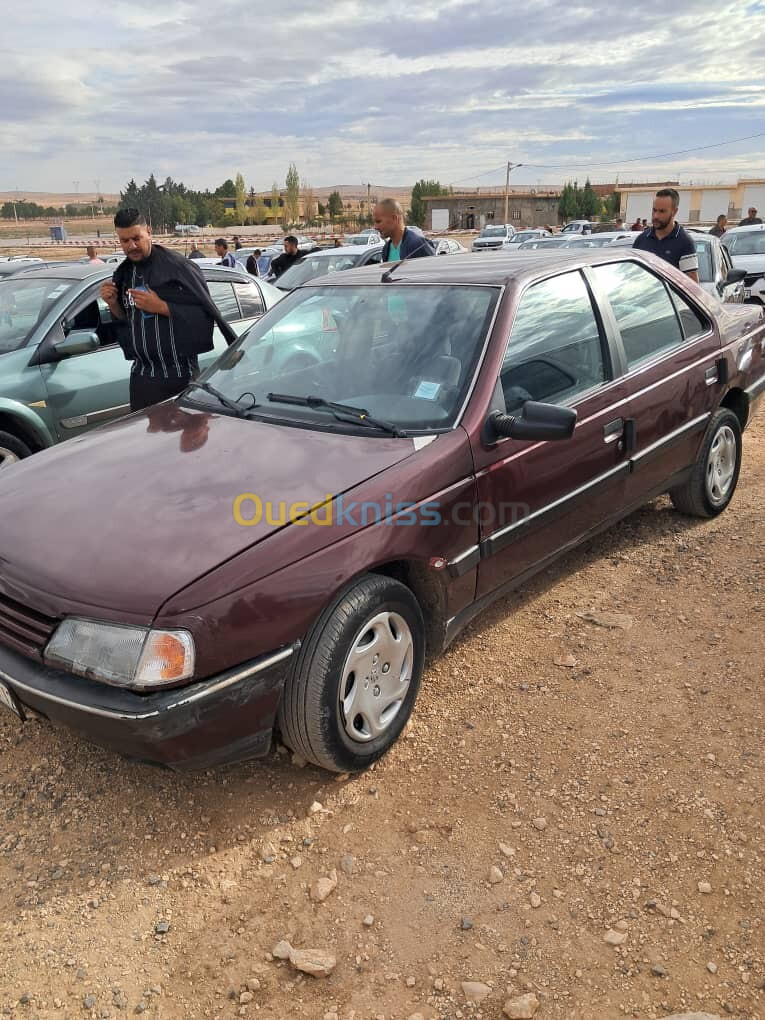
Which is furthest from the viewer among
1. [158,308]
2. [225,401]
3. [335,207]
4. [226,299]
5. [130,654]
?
[335,207]

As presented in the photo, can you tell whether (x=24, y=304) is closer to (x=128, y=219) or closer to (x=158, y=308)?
(x=128, y=219)

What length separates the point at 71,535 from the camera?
2.51 meters

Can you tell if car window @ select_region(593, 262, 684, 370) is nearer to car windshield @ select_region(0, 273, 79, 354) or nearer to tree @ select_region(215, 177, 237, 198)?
car windshield @ select_region(0, 273, 79, 354)

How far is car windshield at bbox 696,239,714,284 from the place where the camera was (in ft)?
28.0

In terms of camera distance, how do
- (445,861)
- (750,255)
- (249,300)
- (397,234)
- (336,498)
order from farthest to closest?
(750,255), (249,300), (397,234), (336,498), (445,861)

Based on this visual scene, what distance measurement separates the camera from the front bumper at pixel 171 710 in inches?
87.2

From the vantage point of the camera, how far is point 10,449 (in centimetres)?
513

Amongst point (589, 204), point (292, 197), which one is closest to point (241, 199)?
point (292, 197)

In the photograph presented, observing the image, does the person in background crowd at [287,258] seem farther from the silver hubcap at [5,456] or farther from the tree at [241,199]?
the tree at [241,199]

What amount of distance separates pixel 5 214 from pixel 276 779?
134m

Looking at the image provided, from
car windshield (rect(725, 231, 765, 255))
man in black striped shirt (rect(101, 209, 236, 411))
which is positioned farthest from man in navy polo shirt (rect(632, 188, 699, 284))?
car windshield (rect(725, 231, 765, 255))

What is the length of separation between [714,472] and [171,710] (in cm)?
370

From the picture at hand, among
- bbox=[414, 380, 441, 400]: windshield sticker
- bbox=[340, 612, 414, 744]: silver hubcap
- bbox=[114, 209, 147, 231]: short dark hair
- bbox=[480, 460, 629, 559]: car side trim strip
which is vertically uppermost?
bbox=[114, 209, 147, 231]: short dark hair

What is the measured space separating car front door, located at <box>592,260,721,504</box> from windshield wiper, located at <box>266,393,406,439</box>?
1.44 metres
